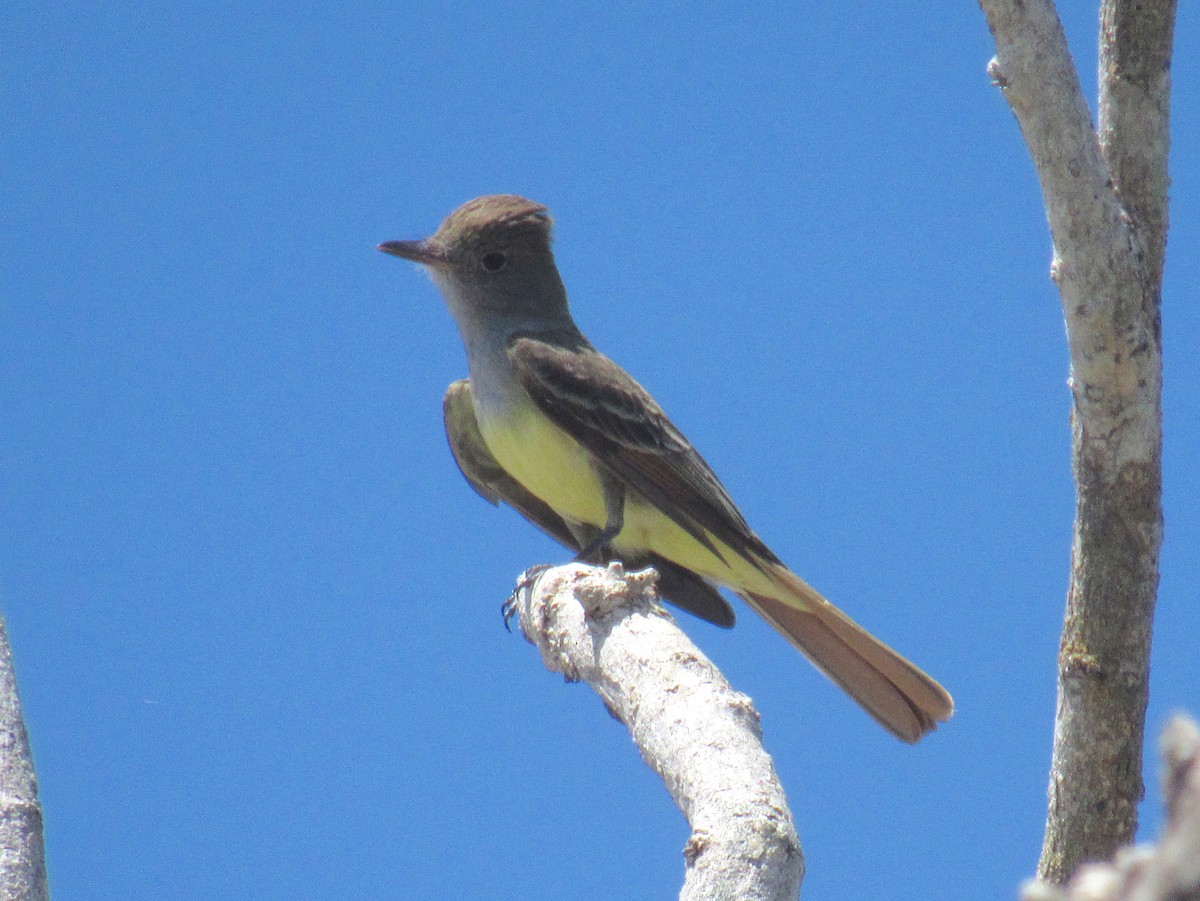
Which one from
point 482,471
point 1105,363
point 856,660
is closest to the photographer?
point 1105,363

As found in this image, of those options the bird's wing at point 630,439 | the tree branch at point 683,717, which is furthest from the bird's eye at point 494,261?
the tree branch at point 683,717

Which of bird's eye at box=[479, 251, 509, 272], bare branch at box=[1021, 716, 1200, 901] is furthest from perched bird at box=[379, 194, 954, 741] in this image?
bare branch at box=[1021, 716, 1200, 901]

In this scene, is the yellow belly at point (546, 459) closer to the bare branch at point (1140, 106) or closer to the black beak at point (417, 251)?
the black beak at point (417, 251)

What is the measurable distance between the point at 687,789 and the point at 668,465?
331 centimetres

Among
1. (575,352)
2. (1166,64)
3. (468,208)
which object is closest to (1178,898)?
(1166,64)

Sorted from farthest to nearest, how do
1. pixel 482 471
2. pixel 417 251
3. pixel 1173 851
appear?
pixel 482 471 < pixel 417 251 < pixel 1173 851

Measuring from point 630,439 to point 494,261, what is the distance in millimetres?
1233

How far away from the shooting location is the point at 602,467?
5738mm

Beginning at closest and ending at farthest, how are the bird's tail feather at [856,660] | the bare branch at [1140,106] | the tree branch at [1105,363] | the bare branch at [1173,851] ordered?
the bare branch at [1173,851] → the tree branch at [1105,363] → the bare branch at [1140,106] → the bird's tail feather at [856,660]

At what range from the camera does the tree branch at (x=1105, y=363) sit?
3268 mm

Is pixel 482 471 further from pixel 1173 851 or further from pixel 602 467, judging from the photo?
pixel 1173 851

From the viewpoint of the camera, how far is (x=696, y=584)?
5.98 metres

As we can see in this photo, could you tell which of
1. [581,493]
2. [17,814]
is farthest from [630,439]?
[17,814]

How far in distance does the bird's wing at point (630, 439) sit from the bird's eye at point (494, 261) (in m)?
0.49
